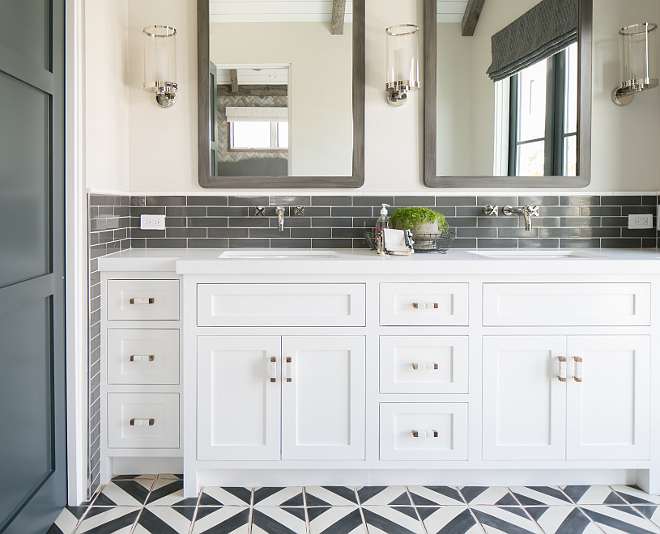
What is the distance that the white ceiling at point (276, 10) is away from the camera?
2506 millimetres

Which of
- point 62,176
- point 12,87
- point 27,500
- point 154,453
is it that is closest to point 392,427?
point 154,453

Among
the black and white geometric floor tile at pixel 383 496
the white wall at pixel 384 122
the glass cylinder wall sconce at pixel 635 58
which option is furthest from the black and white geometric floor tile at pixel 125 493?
the glass cylinder wall sconce at pixel 635 58

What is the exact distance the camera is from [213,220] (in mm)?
2615

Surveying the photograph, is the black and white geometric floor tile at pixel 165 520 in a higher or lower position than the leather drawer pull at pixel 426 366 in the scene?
lower

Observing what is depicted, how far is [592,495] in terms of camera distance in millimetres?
2057

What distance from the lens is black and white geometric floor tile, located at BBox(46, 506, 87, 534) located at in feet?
5.95

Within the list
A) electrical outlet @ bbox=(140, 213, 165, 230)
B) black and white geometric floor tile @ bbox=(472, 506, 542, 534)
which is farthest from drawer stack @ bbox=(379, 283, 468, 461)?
electrical outlet @ bbox=(140, 213, 165, 230)

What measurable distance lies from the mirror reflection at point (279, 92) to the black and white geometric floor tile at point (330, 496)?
54.8 inches

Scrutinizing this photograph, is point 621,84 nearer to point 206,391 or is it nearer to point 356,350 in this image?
point 356,350

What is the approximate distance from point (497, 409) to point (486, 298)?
0.43m

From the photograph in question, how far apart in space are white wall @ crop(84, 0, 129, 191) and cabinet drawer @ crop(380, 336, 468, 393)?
132cm

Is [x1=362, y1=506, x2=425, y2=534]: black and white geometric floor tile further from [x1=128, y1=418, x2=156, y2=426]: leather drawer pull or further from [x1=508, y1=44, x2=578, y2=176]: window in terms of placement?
[x1=508, y1=44, x2=578, y2=176]: window

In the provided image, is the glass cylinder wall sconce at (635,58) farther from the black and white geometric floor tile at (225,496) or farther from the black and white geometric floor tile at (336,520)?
the black and white geometric floor tile at (225,496)

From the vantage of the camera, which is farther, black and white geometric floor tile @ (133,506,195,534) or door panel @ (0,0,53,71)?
black and white geometric floor tile @ (133,506,195,534)
